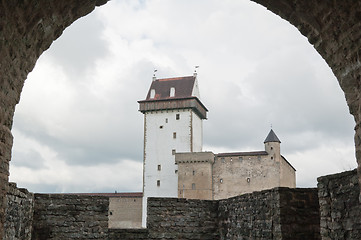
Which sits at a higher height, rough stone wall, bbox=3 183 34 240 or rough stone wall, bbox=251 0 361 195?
rough stone wall, bbox=251 0 361 195

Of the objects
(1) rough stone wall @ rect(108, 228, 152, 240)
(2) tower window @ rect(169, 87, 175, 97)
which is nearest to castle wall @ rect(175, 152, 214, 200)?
(2) tower window @ rect(169, 87, 175, 97)

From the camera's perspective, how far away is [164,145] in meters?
37.6

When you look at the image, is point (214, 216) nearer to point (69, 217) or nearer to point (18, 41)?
point (69, 217)

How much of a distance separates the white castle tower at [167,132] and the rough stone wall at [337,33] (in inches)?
1302

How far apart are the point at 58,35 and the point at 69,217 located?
4.62m

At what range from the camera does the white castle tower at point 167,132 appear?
120ft

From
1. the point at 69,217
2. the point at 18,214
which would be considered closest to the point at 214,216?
the point at 69,217

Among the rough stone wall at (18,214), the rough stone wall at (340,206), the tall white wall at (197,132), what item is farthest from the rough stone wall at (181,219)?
the tall white wall at (197,132)

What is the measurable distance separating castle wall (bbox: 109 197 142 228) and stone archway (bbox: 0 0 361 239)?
32.8 metres

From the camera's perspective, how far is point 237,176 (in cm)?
3484

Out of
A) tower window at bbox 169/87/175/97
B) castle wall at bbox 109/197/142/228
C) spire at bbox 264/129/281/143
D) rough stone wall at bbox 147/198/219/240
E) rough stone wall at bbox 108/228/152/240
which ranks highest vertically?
tower window at bbox 169/87/175/97

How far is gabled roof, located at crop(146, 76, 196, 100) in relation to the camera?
39219 mm

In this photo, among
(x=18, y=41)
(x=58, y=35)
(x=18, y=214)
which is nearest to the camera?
(x=18, y=41)

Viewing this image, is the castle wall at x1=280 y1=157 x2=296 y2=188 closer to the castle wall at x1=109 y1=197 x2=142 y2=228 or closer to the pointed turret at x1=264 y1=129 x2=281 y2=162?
the pointed turret at x1=264 y1=129 x2=281 y2=162
